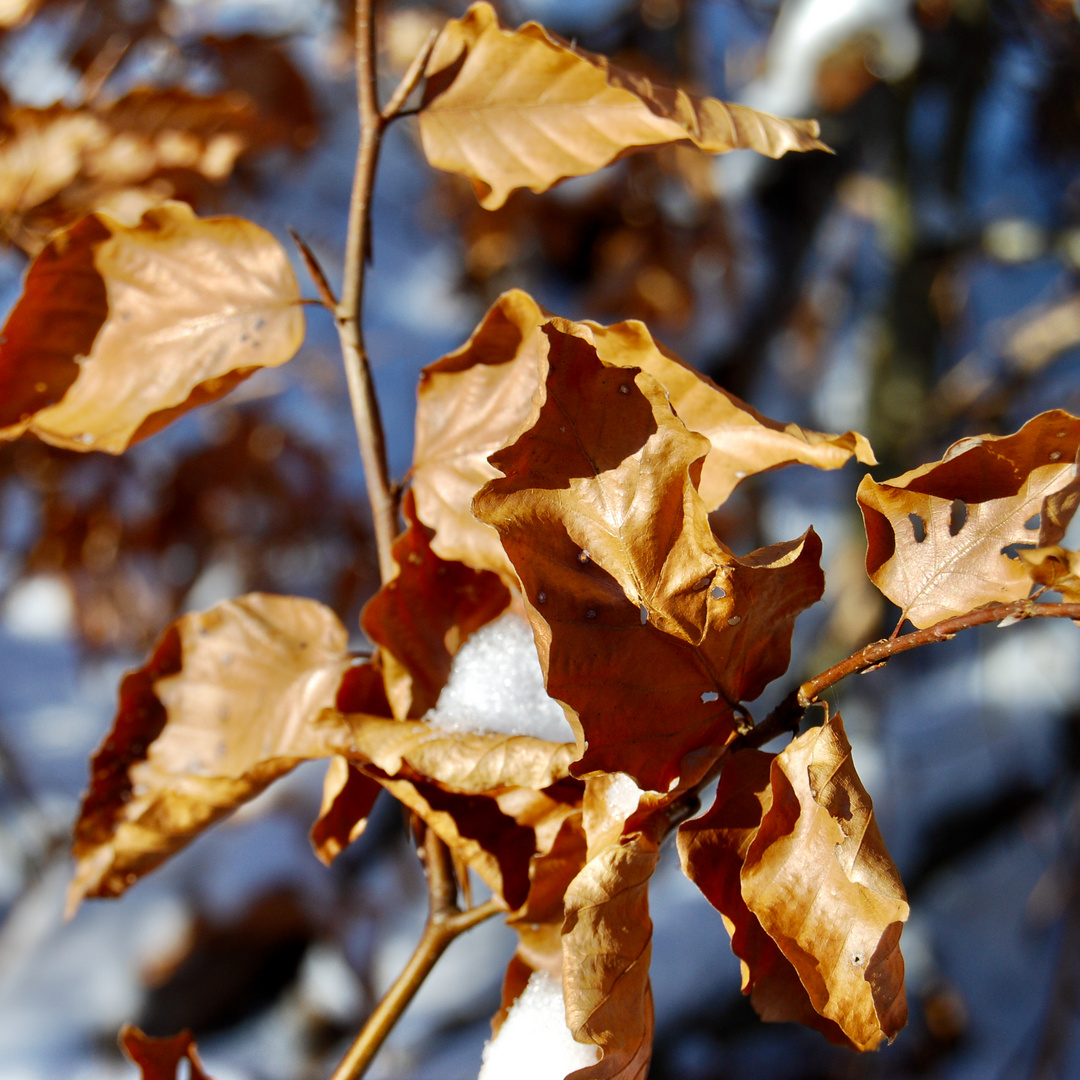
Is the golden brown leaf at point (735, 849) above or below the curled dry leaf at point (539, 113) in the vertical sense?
below

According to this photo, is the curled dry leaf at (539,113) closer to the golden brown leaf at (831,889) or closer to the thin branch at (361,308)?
the thin branch at (361,308)

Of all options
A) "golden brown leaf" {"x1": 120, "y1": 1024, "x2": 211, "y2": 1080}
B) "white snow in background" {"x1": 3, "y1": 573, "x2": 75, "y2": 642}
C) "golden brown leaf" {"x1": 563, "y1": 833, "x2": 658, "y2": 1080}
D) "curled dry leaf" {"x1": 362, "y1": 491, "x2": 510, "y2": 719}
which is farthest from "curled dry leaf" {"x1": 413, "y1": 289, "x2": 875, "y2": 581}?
"white snow in background" {"x1": 3, "y1": 573, "x2": 75, "y2": 642}

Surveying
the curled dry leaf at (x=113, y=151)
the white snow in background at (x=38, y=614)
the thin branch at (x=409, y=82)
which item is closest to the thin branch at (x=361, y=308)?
the thin branch at (x=409, y=82)

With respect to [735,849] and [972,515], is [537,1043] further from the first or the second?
[972,515]

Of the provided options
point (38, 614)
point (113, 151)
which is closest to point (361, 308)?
point (113, 151)

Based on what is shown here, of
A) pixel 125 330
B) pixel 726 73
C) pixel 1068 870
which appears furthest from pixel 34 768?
pixel 726 73

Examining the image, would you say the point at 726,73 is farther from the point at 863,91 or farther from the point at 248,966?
the point at 248,966

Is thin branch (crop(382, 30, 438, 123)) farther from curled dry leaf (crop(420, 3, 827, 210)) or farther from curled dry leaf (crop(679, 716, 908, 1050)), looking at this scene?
curled dry leaf (crop(679, 716, 908, 1050))
